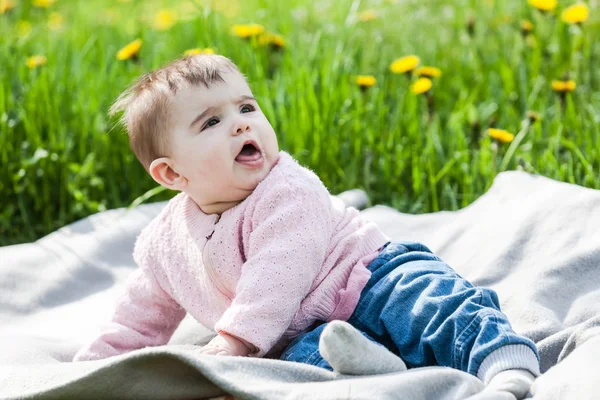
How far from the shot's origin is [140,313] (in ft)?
6.40

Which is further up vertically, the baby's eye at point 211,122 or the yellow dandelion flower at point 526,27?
the baby's eye at point 211,122

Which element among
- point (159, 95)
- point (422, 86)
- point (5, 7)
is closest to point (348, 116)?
point (422, 86)

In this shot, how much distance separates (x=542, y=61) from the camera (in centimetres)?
326

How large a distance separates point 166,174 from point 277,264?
0.33m

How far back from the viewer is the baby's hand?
63.9 inches

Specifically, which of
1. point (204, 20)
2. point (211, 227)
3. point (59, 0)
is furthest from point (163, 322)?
point (59, 0)

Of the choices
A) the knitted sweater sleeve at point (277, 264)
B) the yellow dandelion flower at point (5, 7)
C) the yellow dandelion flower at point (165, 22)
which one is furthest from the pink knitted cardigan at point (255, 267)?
the yellow dandelion flower at point (165, 22)

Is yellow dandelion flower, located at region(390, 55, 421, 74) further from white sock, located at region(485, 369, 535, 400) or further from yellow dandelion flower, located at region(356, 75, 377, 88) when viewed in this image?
white sock, located at region(485, 369, 535, 400)

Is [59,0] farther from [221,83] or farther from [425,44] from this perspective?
[221,83]

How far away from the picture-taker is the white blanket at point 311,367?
1423 mm

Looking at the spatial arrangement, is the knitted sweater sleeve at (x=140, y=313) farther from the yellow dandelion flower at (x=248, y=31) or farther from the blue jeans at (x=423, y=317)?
the yellow dandelion flower at (x=248, y=31)

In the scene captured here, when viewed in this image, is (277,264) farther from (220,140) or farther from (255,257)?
(220,140)

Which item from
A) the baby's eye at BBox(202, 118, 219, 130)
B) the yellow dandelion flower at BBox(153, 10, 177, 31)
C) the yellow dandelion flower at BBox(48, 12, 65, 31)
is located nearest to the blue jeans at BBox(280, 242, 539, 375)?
the baby's eye at BBox(202, 118, 219, 130)

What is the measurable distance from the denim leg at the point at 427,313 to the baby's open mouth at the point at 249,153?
0.97 feet
